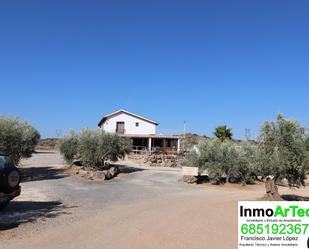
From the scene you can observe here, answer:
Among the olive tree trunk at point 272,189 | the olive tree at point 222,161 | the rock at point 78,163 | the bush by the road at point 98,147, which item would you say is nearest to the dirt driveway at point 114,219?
the olive tree trunk at point 272,189

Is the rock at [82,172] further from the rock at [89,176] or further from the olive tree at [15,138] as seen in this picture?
the olive tree at [15,138]

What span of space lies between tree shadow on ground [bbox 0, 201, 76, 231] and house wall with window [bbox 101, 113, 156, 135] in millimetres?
44048

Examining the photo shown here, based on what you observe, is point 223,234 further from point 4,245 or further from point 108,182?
point 108,182

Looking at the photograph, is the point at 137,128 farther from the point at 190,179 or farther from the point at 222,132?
the point at 190,179

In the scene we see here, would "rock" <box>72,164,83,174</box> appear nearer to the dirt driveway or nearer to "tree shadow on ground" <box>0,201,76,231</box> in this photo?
the dirt driveway

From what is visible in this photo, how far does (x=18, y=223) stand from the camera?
997 centimetres

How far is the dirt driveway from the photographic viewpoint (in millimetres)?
8422

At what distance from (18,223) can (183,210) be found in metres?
5.11

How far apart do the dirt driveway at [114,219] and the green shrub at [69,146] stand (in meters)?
9.45

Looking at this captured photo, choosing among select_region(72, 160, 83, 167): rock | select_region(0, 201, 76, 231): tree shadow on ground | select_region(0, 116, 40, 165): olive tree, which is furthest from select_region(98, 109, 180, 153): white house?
select_region(0, 201, 76, 231): tree shadow on ground

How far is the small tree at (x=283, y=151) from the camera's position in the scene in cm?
1534

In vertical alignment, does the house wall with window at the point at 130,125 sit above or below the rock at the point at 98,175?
above

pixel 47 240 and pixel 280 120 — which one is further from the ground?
pixel 280 120

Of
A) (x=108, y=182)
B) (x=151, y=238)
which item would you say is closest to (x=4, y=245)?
(x=151, y=238)
